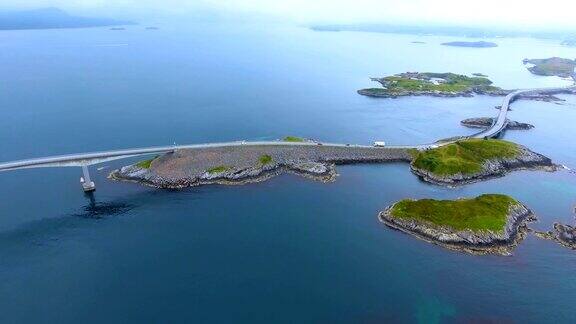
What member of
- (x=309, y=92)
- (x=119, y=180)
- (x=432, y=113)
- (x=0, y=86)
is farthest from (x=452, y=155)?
(x=0, y=86)

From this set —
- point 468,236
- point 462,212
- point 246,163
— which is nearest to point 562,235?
point 462,212

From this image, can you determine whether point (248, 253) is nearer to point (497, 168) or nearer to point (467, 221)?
point (467, 221)

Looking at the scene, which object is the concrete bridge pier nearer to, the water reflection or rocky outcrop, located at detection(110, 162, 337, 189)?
the water reflection

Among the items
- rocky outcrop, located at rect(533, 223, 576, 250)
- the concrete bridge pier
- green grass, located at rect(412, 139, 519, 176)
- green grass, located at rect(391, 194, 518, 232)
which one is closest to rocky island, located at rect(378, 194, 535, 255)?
green grass, located at rect(391, 194, 518, 232)

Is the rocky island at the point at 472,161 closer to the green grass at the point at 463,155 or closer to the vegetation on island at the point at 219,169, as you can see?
the green grass at the point at 463,155

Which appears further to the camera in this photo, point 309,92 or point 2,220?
point 309,92

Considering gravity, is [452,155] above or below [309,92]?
below

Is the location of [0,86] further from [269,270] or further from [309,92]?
[269,270]

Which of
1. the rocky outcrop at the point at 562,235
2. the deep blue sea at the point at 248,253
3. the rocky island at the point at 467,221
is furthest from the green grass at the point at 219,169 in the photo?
the rocky outcrop at the point at 562,235
